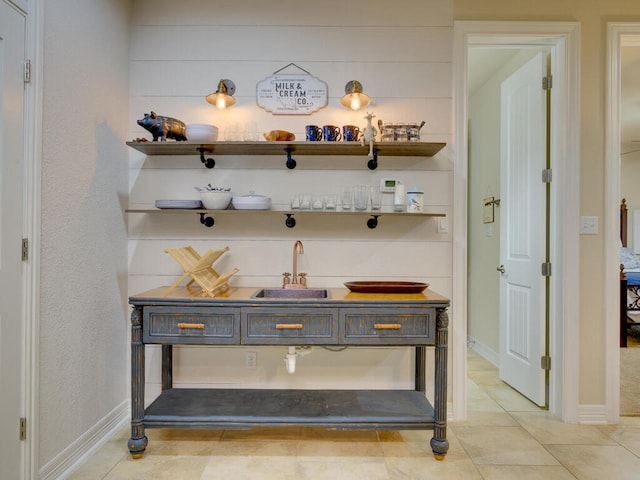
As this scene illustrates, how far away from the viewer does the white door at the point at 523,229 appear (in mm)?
2711

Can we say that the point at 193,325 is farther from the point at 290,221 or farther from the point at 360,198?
the point at 360,198

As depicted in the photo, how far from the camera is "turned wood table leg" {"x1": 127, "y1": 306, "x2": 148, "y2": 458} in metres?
2.00

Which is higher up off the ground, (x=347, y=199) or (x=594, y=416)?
(x=347, y=199)

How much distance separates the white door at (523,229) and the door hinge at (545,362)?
23 millimetres

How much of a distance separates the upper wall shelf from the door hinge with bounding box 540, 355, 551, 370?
1606mm

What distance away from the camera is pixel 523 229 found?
2.93m

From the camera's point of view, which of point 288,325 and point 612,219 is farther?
point 612,219

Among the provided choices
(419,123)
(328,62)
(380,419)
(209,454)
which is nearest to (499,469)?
(380,419)

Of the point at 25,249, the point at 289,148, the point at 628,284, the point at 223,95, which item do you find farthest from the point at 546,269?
the point at 628,284

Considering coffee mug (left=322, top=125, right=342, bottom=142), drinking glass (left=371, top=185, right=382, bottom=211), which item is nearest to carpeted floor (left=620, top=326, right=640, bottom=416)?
drinking glass (left=371, top=185, right=382, bottom=211)

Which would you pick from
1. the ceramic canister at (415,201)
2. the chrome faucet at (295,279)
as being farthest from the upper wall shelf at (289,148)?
the chrome faucet at (295,279)

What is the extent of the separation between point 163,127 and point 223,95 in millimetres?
418

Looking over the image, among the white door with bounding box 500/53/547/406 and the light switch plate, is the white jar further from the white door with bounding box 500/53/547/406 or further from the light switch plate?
the light switch plate

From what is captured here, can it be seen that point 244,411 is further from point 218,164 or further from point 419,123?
point 419,123
